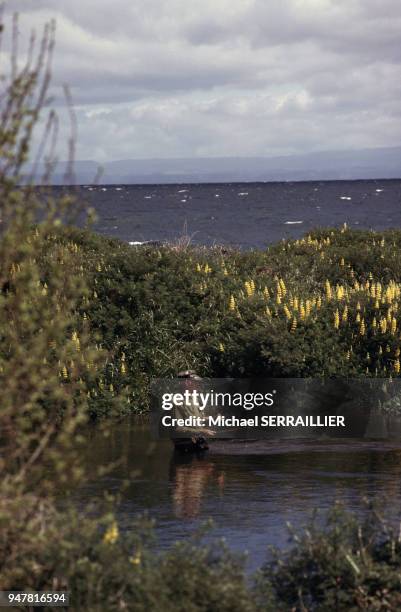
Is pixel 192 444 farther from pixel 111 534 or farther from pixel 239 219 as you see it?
pixel 239 219

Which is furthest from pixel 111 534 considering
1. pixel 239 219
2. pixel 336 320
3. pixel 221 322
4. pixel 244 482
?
pixel 239 219

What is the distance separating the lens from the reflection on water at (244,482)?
930 cm

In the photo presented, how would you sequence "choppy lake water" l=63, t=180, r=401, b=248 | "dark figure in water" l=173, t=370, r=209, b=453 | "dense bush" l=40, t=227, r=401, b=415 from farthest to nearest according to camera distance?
"choppy lake water" l=63, t=180, r=401, b=248
"dense bush" l=40, t=227, r=401, b=415
"dark figure in water" l=173, t=370, r=209, b=453

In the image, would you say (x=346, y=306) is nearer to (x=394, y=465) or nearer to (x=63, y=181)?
(x=394, y=465)

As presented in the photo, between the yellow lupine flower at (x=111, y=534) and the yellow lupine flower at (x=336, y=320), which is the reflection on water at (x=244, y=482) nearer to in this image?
the yellow lupine flower at (x=111, y=534)

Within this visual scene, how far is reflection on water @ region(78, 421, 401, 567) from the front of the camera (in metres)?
9.30

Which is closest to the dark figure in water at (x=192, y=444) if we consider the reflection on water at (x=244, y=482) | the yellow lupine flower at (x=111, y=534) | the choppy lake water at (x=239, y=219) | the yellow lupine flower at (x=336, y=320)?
the reflection on water at (x=244, y=482)

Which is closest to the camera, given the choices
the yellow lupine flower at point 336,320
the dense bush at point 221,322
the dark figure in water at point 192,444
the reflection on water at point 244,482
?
the reflection on water at point 244,482

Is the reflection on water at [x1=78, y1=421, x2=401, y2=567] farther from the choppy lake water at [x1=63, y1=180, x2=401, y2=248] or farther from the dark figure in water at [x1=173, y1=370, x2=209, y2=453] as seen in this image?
the choppy lake water at [x1=63, y1=180, x2=401, y2=248]

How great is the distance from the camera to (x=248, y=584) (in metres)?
7.46

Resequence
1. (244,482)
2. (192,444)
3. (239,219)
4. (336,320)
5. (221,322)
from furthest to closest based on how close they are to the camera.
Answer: (239,219)
(221,322)
(336,320)
(192,444)
(244,482)

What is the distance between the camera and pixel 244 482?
11.1 metres

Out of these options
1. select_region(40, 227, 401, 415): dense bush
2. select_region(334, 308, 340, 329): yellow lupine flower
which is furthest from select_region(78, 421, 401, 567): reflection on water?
select_region(334, 308, 340, 329): yellow lupine flower

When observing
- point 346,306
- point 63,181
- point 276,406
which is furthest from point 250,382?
point 63,181
